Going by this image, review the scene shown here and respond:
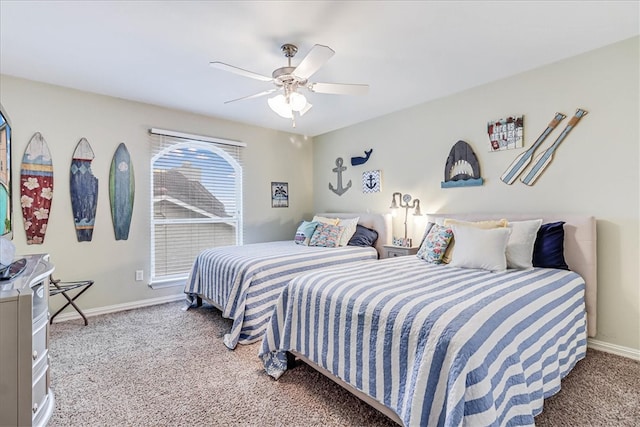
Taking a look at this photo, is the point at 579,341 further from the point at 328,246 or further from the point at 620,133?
the point at 328,246

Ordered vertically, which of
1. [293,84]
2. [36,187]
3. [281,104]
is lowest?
[36,187]

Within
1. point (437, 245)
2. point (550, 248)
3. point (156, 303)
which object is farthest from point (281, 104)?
point (156, 303)

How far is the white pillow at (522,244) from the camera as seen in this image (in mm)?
2330

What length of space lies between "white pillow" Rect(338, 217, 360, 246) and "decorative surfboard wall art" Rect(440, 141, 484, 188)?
3.81ft

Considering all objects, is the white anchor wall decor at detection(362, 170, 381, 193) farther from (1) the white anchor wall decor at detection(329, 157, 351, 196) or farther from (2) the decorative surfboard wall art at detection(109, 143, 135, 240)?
(2) the decorative surfboard wall art at detection(109, 143, 135, 240)

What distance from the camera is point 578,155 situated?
2.52 meters

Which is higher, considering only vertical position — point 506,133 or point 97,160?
point 506,133

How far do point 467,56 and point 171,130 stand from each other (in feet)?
10.8

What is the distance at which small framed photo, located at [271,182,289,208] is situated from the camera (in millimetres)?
4758

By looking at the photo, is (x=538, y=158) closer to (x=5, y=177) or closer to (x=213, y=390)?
(x=213, y=390)

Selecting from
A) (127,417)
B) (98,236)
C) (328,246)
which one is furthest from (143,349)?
(328,246)

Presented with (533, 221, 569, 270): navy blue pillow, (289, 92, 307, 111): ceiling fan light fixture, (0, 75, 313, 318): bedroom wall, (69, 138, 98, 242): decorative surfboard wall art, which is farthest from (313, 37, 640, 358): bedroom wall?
(69, 138, 98, 242): decorative surfboard wall art

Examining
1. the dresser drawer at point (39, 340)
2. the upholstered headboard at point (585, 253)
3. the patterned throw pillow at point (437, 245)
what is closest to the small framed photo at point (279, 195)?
the patterned throw pillow at point (437, 245)

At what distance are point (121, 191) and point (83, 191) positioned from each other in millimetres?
338
